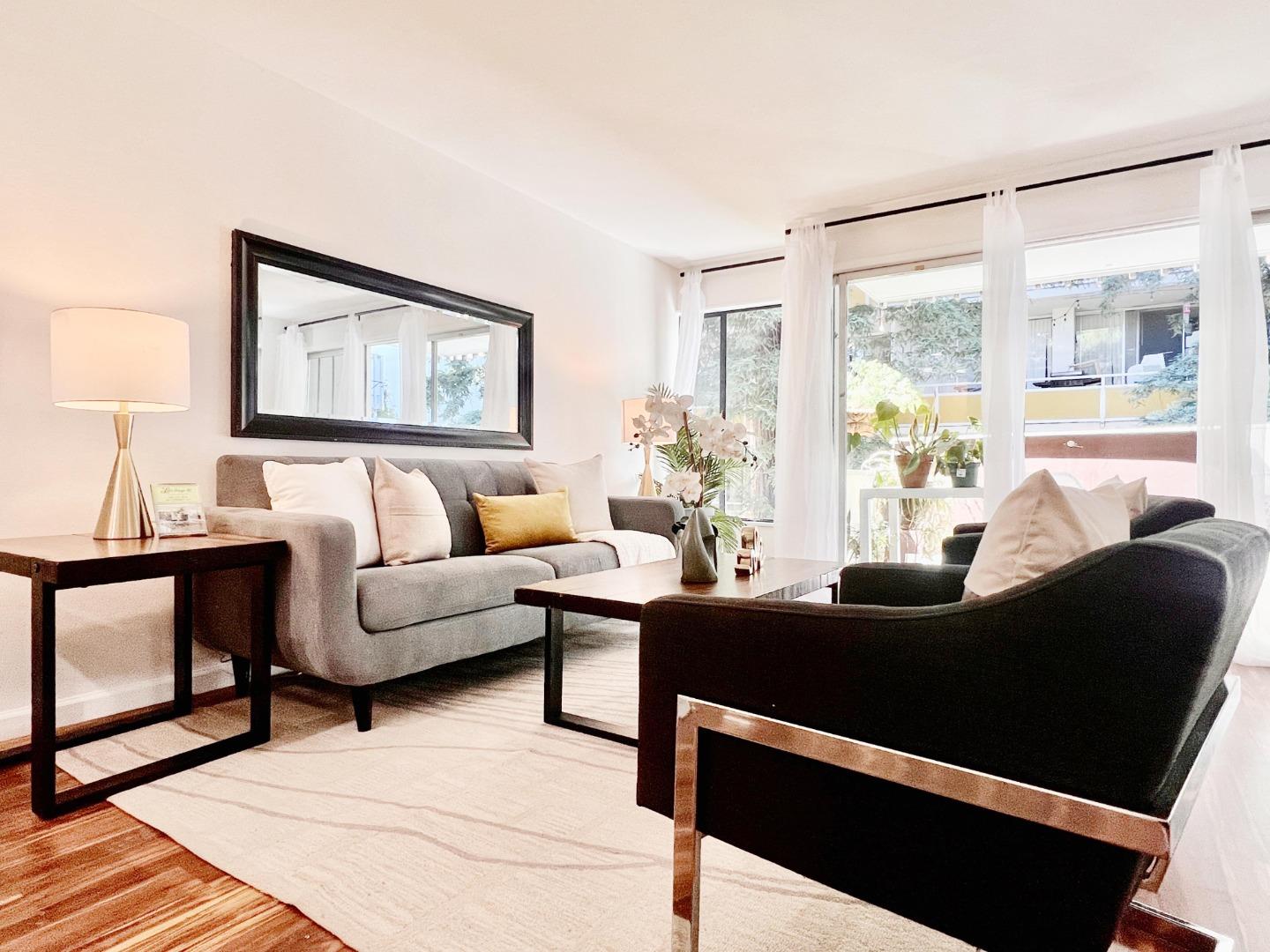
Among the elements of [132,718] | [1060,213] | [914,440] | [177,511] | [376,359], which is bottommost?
[132,718]

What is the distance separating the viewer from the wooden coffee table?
81.1 inches

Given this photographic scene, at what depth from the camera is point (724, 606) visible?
40.0 inches

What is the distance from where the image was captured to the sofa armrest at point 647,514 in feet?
13.1

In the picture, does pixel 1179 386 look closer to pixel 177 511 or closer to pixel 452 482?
pixel 452 482

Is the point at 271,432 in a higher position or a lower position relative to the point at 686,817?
higher

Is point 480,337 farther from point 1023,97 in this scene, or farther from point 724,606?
point 724,606

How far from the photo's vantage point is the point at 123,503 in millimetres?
2154

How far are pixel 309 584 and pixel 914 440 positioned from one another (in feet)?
11.4

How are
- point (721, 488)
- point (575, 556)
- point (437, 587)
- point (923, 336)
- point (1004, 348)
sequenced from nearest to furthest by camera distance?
point (437, 587), point (575, 556), point (1004, 348), point (923, 336), point (721, 488)

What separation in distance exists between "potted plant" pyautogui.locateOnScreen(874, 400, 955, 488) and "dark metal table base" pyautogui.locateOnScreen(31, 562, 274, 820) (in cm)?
345

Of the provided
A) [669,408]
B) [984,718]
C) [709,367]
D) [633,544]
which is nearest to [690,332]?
[709,367]

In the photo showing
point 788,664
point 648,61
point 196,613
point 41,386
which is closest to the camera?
point 788,664

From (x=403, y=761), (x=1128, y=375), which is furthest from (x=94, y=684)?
(x=1128, y=375)

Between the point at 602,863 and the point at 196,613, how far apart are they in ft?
6.22
